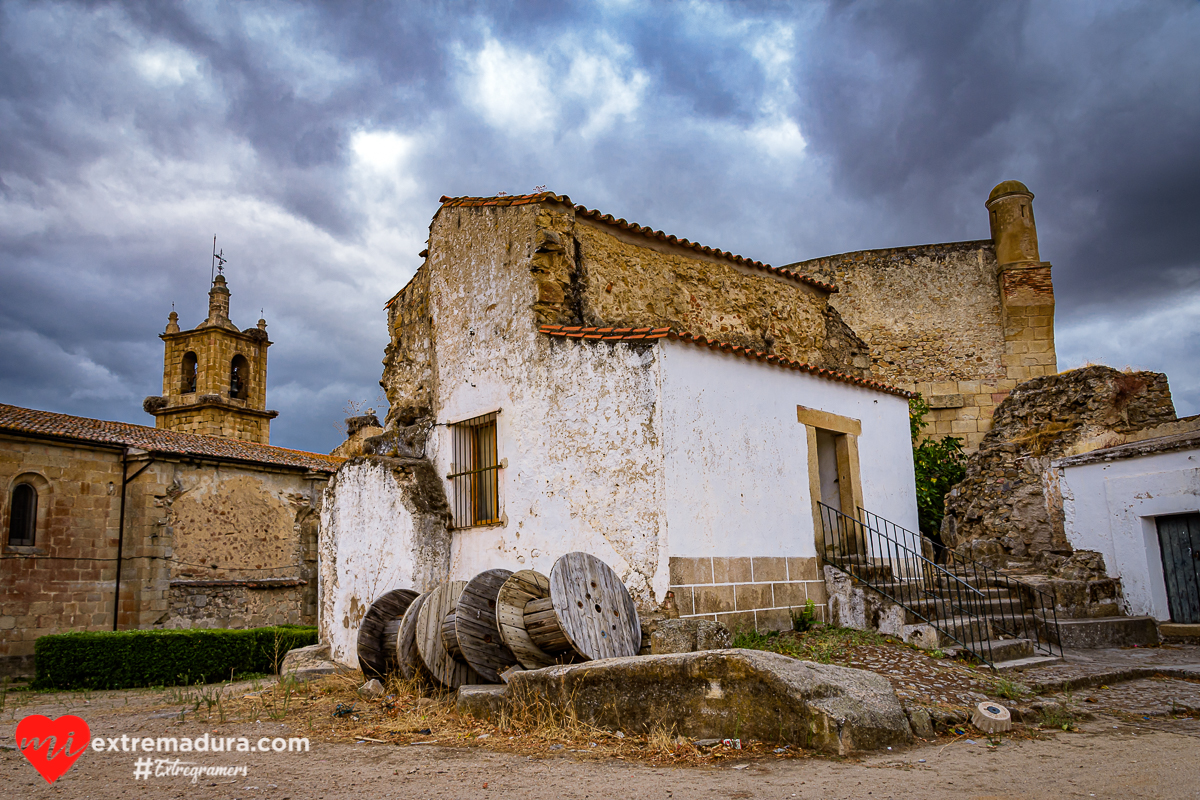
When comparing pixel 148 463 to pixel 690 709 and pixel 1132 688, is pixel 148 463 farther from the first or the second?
pixel 1132 688

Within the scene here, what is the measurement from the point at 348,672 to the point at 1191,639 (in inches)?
378

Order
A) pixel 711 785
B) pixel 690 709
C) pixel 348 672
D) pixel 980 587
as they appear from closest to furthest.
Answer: pixel 711 785 < pixel 690 709 < pixel 348 672 < pixel 980 587

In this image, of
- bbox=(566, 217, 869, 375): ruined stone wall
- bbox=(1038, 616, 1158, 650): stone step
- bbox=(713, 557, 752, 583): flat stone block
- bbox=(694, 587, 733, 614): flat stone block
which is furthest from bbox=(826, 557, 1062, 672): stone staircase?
bbox=(566, 217, 869, 375): ruined stone wall

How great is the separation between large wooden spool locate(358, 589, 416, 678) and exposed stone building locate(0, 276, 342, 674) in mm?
10997

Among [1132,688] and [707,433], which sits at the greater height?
[707,433]

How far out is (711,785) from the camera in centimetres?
409

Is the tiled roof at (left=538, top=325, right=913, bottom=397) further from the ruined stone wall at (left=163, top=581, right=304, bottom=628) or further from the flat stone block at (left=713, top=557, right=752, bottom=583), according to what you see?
the ruined stone wall at (left=163, top=581, right=304, bottom=628)

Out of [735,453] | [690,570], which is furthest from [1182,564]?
[690,570]

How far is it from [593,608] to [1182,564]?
7.37m

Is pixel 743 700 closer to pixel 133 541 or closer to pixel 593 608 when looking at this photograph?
pixel 593 608

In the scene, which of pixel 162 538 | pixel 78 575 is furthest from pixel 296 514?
pixel 78 575

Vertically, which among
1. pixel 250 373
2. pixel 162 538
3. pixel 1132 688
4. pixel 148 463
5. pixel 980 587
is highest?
pixel 250 373

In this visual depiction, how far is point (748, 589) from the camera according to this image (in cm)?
807

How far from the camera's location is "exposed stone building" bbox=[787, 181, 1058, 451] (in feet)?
54.9
